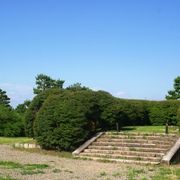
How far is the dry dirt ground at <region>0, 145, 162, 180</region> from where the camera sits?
42.9 ft

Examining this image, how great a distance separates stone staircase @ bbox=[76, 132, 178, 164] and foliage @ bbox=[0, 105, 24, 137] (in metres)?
9.37

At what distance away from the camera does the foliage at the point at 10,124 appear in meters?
28.4

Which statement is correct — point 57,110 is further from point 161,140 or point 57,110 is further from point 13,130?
point 13,130

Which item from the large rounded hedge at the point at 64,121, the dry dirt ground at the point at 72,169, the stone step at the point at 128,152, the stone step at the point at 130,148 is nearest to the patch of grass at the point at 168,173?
the dry dirt ground at the point at 72,169

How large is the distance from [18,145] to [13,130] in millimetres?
7057

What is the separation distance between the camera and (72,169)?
48.8ft

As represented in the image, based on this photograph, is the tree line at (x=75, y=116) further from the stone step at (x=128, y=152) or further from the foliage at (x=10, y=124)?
the stone step at (x=128, y=152)

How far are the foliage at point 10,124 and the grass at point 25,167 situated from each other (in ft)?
41.3

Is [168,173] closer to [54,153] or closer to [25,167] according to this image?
[25,167]

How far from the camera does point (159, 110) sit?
27.4 m

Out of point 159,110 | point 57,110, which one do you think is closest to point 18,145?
point 57,110

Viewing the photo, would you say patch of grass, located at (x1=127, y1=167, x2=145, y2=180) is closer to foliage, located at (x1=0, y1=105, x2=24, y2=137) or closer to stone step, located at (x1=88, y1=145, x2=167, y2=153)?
stone step, located at (x1=88, y1=145, x2=167, y2=153)

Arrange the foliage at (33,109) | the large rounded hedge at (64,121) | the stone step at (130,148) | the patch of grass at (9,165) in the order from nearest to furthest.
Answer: the patch of grass at (9,165), the stone step at (130,148), the large rounded hedge at (64,121), the foliage at (33,109)

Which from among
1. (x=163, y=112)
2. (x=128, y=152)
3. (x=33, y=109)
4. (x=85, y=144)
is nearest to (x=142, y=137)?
(x=128, y=152)
